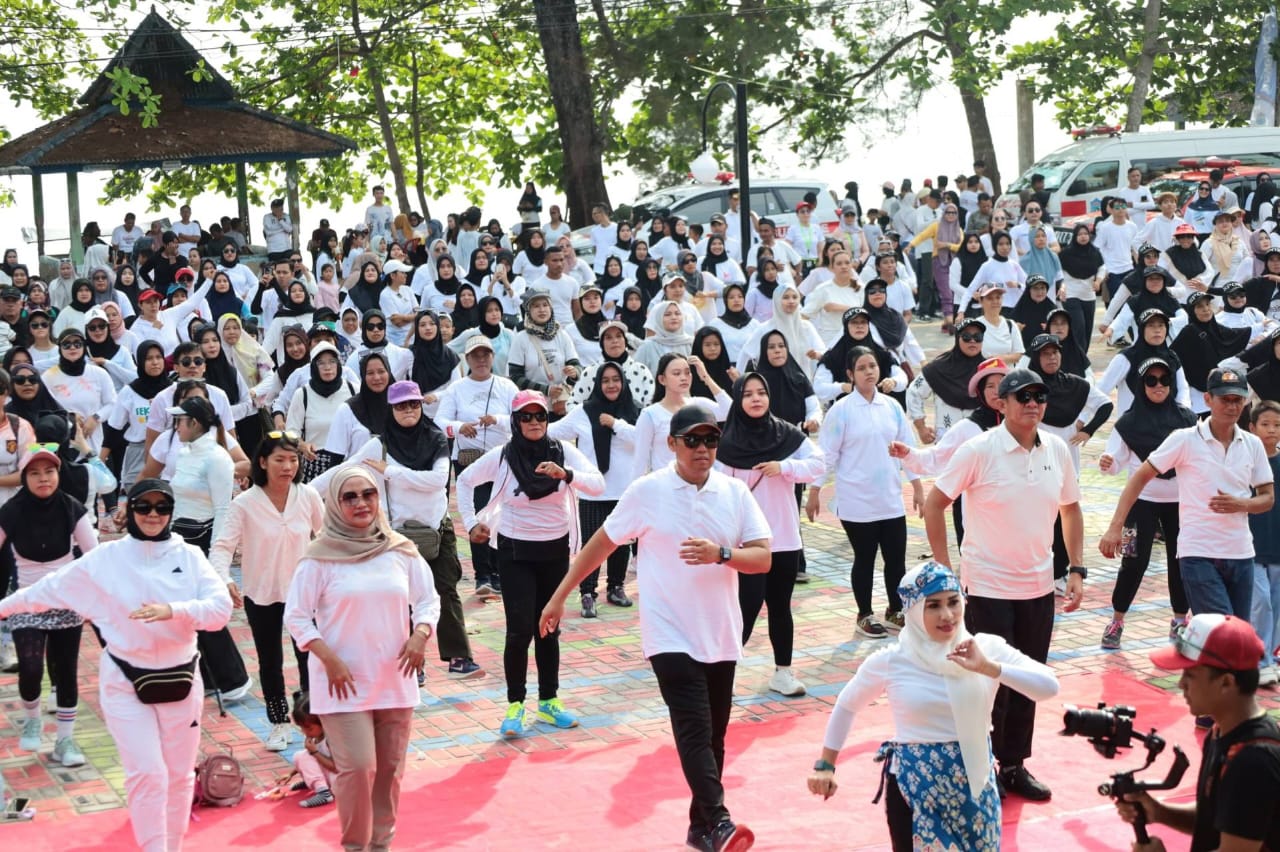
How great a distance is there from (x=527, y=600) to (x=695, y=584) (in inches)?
92.8

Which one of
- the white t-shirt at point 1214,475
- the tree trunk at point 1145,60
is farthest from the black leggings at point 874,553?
the tree trunk at point 1145,60

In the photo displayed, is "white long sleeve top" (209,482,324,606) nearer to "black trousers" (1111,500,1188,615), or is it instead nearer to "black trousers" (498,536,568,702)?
"black trousers" (498,536,568,702)

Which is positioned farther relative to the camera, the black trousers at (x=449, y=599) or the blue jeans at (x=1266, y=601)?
the black trousers at (x=449, y=599)

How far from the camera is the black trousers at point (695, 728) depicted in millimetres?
7102

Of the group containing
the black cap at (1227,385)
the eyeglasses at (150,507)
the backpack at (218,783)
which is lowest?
the backpack at (218,783)

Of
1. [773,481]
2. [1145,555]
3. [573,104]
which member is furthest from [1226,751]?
[573,104]

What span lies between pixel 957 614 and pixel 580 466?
157 inches

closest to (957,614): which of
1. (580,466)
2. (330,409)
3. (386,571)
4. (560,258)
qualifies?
(386,571)

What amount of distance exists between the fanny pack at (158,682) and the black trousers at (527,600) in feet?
7.99

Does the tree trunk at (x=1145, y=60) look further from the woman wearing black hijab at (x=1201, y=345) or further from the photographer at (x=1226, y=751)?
the photographer at (x=1226, y=751)

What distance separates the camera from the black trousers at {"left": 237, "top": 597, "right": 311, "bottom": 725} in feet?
29.9

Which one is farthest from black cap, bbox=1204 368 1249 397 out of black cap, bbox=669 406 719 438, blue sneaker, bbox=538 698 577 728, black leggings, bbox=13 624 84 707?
black leggings, bbox=13 624 84 707

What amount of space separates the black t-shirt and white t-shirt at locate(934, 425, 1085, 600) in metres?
3.33

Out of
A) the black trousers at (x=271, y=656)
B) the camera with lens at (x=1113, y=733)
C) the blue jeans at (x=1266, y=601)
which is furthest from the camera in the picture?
the blue jeans at (x=1266, y=601)
